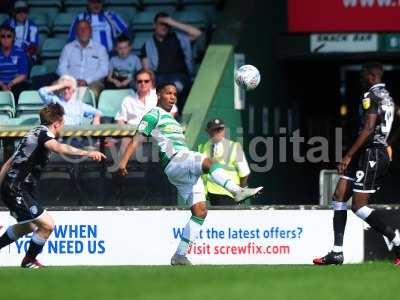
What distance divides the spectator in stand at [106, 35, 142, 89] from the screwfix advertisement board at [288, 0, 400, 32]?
2733 mm

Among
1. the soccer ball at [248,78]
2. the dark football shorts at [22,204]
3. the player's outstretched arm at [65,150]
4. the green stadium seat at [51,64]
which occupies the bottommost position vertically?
the dark football shorts at [22,204]

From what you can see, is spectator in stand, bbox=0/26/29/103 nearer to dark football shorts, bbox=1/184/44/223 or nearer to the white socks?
dark football shorts, bbox=1/184/44/223

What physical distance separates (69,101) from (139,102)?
1.08 meters

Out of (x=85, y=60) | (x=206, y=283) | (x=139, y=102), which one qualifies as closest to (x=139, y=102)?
(x=139, y=102)

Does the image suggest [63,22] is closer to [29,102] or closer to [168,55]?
[29,102]

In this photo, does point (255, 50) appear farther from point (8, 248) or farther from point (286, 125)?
point (8, 248)

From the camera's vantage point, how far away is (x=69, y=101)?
19.1 meters

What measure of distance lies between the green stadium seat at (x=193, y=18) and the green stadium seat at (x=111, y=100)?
231cm

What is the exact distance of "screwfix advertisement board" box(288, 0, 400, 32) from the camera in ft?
68.7

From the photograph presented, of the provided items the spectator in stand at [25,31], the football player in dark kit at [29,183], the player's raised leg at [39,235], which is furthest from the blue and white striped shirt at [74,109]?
the player's raised leg at [39,235]

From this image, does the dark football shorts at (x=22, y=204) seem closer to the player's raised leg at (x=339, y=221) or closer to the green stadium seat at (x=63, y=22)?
the player's raised leg at (x=339, y=221)

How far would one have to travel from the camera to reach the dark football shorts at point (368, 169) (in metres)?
14.4

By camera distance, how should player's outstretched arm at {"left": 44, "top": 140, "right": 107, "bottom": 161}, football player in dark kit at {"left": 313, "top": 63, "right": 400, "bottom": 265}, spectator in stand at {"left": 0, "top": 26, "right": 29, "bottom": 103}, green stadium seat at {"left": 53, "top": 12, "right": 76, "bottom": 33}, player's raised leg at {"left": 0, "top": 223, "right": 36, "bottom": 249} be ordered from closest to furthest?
player's outstretched arm at {"left": 44, "top": 140, "right": 107, "bottom": 161} < football player in dark kit at {"left": 313, "top": 63, "right": 400, "bottom": 265} < player's raised leg at {"left": 0, "top": 223, "right": 36, "bottom": 249} < spectator in stand at {"left": 0, "top": 26, "right": 29, "bottom": 103} < green stadium seat at {"left": 53, "top": 12, "right": 76, "bottom": 33}

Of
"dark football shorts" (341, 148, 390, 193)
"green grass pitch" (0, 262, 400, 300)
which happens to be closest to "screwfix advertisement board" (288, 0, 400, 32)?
"dark football shorts" (341, 148, 390, 193)
